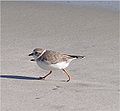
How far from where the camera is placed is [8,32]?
9516 mm

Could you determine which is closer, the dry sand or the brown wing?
the dry sand

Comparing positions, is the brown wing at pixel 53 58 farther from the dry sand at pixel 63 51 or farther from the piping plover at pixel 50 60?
the dry sand at pixel 63 51

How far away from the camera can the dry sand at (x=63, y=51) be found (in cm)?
525

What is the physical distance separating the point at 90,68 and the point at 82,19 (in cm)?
461

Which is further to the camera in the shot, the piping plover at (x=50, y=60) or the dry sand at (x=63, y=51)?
the piping plover at (x=50, y=60)

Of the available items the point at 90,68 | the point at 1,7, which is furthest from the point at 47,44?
the point at 1,7

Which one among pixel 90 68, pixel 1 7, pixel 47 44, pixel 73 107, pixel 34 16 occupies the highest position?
pixel 1 7

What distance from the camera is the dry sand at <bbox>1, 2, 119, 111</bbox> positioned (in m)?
5.25

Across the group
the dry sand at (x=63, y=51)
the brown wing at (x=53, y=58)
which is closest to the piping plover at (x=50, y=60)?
the brown wing at (x=53, y=58)

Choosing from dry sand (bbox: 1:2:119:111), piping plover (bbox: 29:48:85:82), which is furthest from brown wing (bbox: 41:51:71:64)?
dry sand (bbox: 1:2:119:111)

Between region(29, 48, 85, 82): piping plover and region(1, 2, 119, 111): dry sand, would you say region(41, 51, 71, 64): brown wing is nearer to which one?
region(29, 48, 85, 82): piping plover

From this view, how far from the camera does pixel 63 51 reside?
8.00 metres

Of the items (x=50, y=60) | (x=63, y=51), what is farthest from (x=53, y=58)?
(x=63, y=51)

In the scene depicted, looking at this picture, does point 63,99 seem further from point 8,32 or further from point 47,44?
point 8,32
